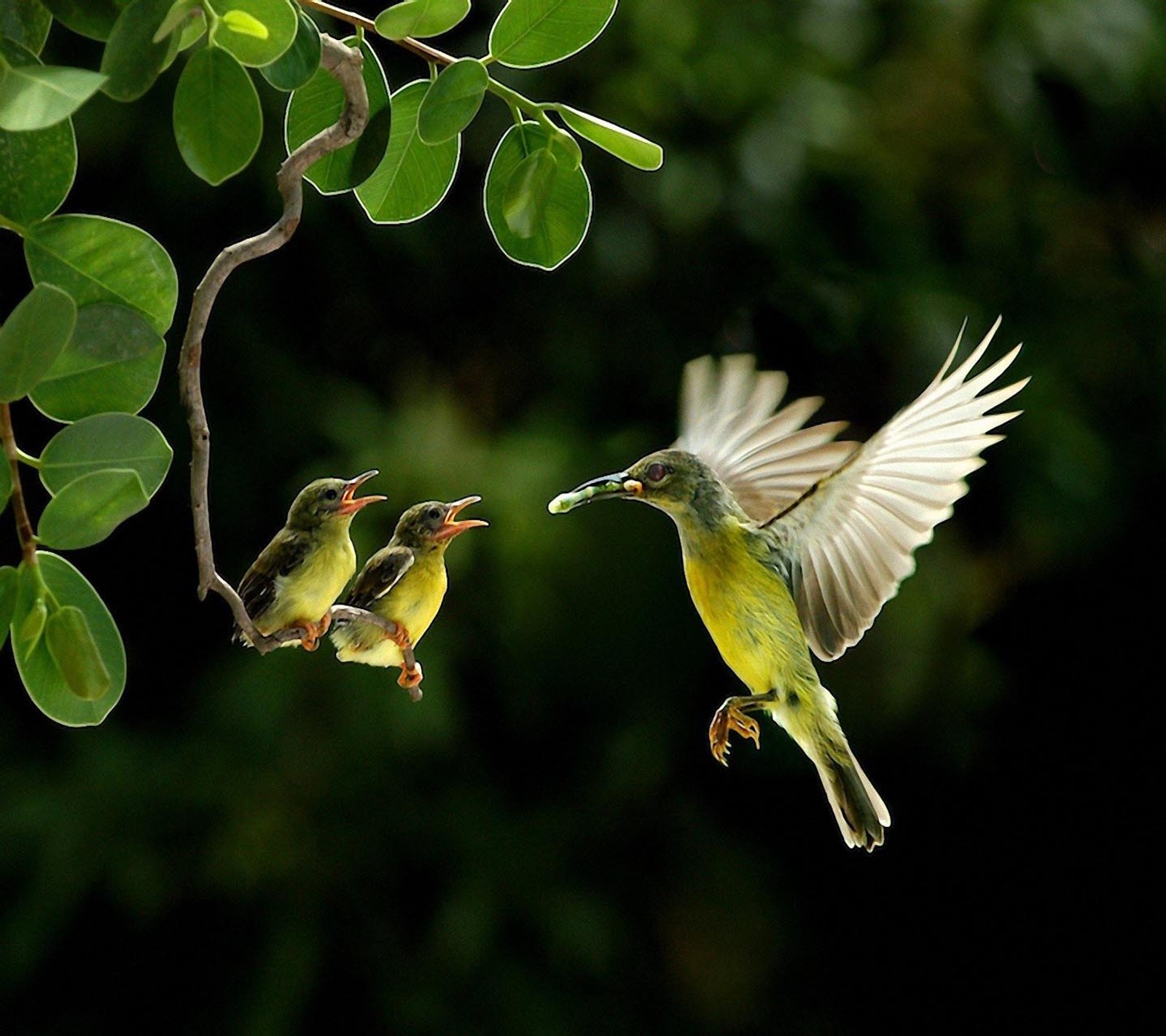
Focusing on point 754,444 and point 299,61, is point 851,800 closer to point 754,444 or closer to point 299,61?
point 754,444

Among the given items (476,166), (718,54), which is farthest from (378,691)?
(718,54)

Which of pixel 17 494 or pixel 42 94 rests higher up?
pixel 42 94

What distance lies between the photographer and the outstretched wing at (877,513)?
69 cm

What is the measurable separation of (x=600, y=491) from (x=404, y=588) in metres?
0.08

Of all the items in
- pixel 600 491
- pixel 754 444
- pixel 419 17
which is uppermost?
pixel 419 17

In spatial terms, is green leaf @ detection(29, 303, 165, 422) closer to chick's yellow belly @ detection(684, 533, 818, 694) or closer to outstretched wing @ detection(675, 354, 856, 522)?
chick's yellow belly @ detection(684, 533, 818, 694)

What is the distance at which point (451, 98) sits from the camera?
1.93 feet

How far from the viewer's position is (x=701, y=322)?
3137mm

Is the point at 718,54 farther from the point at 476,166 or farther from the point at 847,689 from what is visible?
the point at 847,689

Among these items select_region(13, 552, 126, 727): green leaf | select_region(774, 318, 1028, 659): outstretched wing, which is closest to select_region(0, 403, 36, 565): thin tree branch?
select_region(13, 552, 126, 727): green leaf

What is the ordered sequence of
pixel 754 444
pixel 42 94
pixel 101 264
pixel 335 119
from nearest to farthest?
pixel 42 94 < pixel 101 264 < pixel 335 119 < pixel 754 444

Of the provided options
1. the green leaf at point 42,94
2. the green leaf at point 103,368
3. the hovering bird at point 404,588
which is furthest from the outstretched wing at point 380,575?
the green leaf at point 42,94

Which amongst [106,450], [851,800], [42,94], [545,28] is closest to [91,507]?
[106,450]

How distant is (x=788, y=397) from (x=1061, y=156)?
1.16 meters
